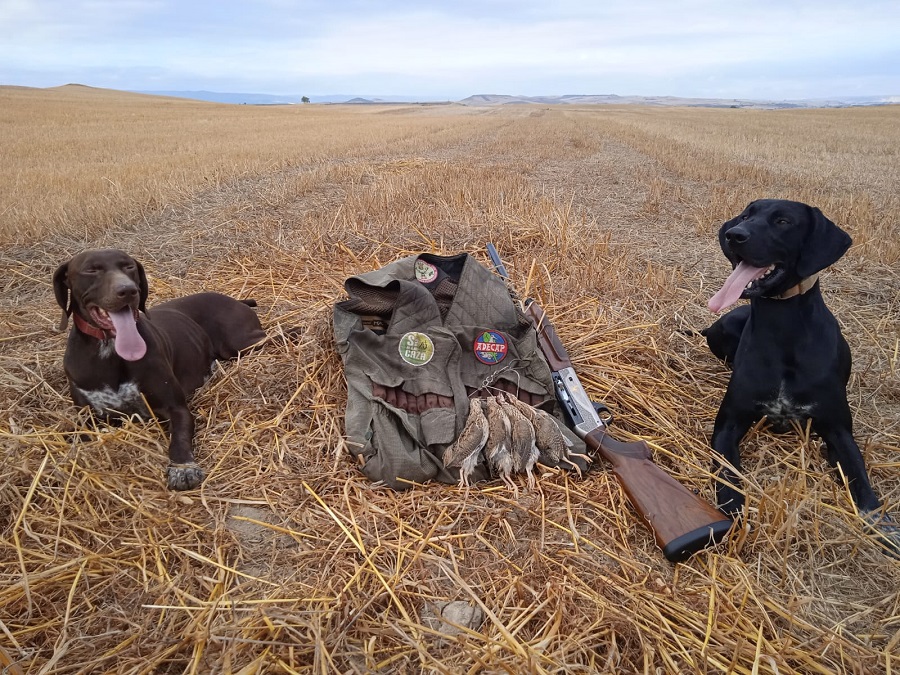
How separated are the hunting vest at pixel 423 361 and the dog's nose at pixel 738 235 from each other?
1242mm

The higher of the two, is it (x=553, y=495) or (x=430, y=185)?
(x=430, y=185)

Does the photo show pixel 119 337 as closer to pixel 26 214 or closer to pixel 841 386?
pixel 841 386

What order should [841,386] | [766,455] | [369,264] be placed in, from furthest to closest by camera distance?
[369,264], [766,455], [841,386]

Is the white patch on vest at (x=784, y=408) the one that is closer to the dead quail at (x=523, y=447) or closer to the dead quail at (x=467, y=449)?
the dead quail at (x=523, y=447)

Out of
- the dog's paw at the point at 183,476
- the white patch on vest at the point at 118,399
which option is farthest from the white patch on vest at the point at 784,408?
the white patch on vest at the point at 118,399

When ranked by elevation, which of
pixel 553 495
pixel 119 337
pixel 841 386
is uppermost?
pixel 119 337

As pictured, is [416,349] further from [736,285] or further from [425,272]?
[736,285]

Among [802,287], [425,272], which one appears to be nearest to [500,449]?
[425,272]

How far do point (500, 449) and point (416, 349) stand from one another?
85 centimetres

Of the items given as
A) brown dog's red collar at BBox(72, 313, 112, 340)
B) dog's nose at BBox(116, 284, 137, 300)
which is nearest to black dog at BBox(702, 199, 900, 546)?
dog's nose at BBox(116, 284, 137, 300)

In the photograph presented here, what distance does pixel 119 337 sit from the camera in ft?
9.27

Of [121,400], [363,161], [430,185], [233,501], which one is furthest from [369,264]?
[363,161]

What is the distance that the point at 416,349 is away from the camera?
3.32 metres

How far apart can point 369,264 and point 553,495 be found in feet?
11.0
